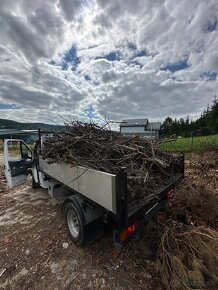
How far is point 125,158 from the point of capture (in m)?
2.96

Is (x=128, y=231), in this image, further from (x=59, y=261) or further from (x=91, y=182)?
(x=59, y=261)

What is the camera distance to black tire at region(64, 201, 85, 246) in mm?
2674

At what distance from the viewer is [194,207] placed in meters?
3.55

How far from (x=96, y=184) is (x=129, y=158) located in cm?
95

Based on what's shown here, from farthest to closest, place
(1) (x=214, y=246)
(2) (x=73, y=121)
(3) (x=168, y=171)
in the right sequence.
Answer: (2) (x=73, y=121) → (3) (x=168, y=171) → (1) (x=214, y=246)

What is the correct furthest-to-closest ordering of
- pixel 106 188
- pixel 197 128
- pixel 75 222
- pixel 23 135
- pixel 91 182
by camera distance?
pixel 197 128 < pixel 23 135 < pixel 75 222 < pixel 91 182 < pixel 106 188

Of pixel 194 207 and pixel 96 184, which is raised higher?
pixel 96 184

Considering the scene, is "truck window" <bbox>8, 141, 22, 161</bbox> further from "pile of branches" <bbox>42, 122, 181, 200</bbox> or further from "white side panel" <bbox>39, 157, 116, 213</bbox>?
"white side panel" <bbox>39, 157, 116, 213</bbox>

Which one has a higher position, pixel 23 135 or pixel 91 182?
pixel 23 135

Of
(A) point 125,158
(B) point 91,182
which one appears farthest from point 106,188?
(A) point 125,158

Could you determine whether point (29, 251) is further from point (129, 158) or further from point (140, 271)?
point (129, 158)

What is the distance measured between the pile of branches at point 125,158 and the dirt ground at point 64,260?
97cm

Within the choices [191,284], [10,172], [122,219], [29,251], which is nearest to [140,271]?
[191,284]

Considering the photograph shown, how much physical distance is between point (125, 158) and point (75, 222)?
1493 millimetres
